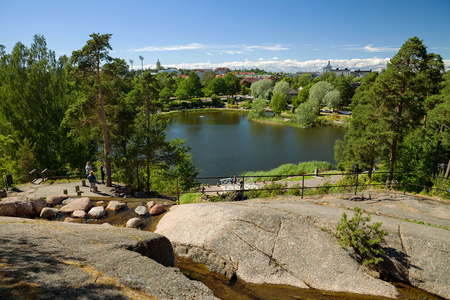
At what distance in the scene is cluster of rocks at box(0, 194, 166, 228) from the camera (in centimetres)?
982

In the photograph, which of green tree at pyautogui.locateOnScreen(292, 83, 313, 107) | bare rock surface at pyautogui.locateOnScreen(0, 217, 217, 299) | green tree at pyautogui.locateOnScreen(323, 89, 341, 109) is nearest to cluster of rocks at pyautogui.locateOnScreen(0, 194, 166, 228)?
bare rock surface at pyautogui.locateOnScreen(0, 217, 217, 299)

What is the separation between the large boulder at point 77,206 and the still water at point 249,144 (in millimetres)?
20939

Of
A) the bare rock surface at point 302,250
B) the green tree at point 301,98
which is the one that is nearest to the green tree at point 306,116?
the green tree at point 301,98

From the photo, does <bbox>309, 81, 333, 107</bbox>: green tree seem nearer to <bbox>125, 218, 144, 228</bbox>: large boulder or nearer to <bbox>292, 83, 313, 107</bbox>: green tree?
<bbox>292, 83, 313, 107</bbox>: green tree

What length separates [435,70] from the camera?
78.4 feet

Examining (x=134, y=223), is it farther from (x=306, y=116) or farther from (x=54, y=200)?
(x=306, y=116)

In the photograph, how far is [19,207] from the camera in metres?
10.0

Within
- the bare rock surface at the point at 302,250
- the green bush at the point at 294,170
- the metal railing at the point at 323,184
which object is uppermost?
the bare rock surface at the point at 302,250

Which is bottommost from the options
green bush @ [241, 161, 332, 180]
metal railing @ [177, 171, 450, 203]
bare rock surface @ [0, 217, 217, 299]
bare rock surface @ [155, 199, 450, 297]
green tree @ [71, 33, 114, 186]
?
green bush @ [241, 161, 332, 180]

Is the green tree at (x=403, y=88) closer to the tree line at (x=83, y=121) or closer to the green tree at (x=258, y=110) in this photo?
the tree line at (x=83, y=121)

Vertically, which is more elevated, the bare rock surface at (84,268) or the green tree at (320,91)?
the green tree at (320,91)

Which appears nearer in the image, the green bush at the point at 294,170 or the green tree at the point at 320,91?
the green bush at the point at 294,170

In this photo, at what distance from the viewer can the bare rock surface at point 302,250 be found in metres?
6.07

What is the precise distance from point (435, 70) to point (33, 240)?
31687 mm
